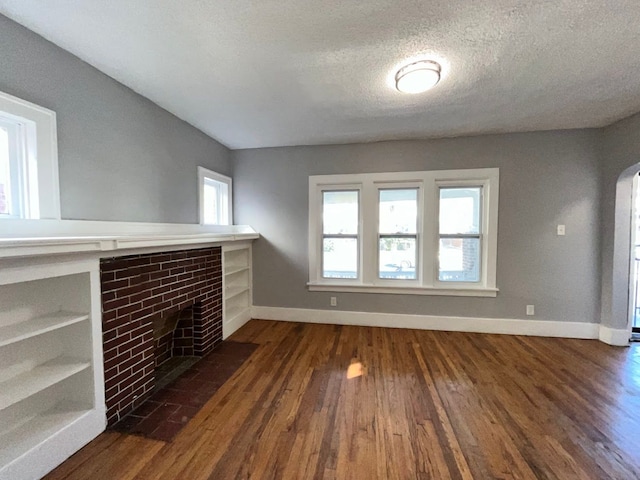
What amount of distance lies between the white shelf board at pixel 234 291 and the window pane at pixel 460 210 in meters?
2.86

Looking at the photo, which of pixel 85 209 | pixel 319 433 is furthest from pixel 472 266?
pixel 85 209

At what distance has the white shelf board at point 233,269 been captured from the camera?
3.53 meters

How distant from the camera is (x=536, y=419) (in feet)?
6.15

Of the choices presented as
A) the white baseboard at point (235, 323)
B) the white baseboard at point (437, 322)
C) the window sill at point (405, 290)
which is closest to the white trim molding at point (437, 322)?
the white baseboard at point (437, 322)

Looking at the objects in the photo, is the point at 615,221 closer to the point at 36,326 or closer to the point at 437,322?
the point at 437,322

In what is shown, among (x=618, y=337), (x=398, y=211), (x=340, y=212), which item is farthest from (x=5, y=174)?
(x=618, y=337)

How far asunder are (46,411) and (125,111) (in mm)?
2246

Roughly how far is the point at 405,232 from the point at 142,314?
3090mm

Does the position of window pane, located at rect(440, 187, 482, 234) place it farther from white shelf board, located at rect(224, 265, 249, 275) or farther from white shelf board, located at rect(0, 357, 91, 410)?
white shelf board, located at rect(0, 357, 91, 410)

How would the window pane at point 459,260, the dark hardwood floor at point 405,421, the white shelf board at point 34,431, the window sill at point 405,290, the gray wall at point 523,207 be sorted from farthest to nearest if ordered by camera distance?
the window pane at point 459,260, the window sill at point 405,290, the gray wall at point 523,207, the dark hardwood floor at point 405,421, the white shelf board at point 34,431

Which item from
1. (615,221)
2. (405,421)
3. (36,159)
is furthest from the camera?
(615,221)

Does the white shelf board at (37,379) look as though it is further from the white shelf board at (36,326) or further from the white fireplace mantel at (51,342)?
the white shelf board at (36,326)

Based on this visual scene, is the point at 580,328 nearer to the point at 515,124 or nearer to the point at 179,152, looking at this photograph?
the point at 515,124

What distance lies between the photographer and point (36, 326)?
1525 mm
